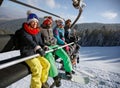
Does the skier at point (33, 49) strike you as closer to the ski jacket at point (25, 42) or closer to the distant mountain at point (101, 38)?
the ski jacket at point (25, 42)

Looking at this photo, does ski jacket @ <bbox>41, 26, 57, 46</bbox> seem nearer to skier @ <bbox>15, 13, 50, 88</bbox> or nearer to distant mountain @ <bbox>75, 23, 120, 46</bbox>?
skier @ <bbox>15, 13, 50, 88</bbox>

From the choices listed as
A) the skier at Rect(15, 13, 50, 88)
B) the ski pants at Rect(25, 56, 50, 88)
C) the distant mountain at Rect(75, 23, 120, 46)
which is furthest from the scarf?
the distant mountain at Rect(75, 23, 120, 46)

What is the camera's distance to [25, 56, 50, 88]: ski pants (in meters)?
3.08

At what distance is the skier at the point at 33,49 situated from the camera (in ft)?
10.4

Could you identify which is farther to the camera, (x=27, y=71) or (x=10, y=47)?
(x=10, y=47)

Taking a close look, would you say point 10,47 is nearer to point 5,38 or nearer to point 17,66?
point 5,38

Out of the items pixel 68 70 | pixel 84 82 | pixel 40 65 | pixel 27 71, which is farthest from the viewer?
pixel 84 82

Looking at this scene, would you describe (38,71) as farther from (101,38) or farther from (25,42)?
(101,38)

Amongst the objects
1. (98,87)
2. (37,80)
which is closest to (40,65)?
(37,80)

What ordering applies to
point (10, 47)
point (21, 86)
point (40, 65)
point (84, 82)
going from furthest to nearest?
1. point (21, 86)
2. point (84, 82)
3. point (10, 47)
4. point (40, 65)

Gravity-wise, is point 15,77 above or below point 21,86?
above

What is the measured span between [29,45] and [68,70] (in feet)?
5.04

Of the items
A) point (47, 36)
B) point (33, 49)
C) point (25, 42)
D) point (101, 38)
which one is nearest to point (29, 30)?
point (25, 42)

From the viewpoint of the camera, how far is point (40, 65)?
3297 mm
